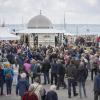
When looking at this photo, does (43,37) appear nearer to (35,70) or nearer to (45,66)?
(45,66)

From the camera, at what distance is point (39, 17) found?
174 feet

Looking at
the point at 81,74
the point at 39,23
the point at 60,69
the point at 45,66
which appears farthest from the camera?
the point at 39,23

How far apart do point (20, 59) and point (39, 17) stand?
2976cm

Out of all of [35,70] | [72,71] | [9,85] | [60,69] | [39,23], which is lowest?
[9,85]

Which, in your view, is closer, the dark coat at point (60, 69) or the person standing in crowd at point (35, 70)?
the dark coat at point (60, 69)

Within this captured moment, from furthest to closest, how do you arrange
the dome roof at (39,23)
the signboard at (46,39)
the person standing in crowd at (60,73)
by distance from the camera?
1. the dome roof at (39,23)
2. the signboard at (46,39)
3. the person standing in crowd at (60,73)

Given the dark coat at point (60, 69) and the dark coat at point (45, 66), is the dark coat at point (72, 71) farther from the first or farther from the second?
the dark coat at point (45, 66)

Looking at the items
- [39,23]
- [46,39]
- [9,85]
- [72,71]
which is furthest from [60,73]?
[39,23]

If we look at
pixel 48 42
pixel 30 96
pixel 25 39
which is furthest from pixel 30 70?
pixel 25 39

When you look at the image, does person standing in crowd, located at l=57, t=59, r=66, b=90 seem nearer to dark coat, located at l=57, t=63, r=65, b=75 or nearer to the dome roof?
dark coat, located at l=57, t=63, r=65, b=75

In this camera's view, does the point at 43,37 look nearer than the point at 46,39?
No

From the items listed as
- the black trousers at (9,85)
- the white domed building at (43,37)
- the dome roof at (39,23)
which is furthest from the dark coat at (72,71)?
the dome roof at (39,23)

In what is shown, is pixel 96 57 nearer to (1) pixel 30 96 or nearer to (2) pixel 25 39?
(1) pixel 30 96

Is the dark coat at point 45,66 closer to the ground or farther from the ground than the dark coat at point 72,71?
closer to the ground
